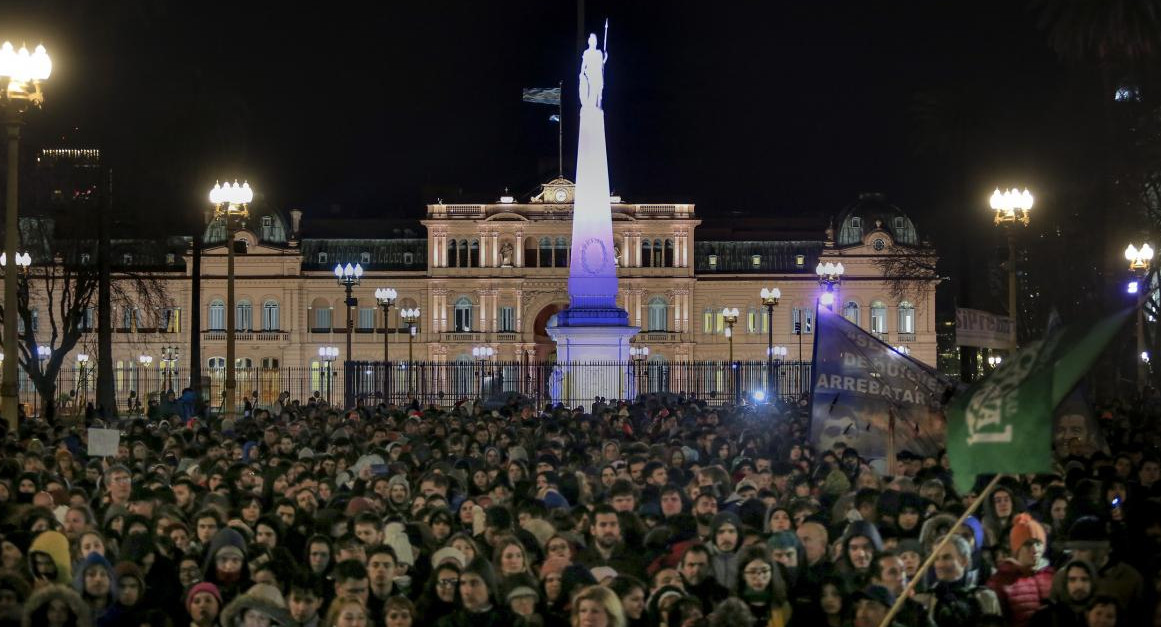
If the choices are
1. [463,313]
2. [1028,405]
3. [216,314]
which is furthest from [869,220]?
[1028,405]

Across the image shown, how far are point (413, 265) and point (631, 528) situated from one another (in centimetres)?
8903

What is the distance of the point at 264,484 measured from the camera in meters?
15.7

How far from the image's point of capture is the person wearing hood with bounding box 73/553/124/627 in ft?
32.0

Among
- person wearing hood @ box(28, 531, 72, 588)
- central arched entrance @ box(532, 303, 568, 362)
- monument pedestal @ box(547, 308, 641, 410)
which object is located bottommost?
person wearing hood @ box(28, 531, 72, 588)

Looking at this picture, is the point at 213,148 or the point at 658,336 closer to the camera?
the point at 213,148

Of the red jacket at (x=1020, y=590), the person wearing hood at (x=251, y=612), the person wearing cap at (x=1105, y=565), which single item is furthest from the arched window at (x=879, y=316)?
the person wearing hood at (x=251, y=612)

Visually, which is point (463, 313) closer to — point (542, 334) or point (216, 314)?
point (542, 334)

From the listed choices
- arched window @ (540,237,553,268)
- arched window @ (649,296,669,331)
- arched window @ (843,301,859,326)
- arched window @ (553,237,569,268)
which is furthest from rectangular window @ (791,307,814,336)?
arched window @ (540,237,553,268)

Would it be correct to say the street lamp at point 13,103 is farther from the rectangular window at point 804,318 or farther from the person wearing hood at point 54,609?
the rectangular window at point 804,318

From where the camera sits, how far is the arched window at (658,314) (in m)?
101

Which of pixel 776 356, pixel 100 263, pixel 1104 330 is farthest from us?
pixel 776 356

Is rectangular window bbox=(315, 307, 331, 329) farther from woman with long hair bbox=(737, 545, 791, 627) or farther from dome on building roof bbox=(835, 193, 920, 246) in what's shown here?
woman with long hair bbox=(737, 545, 791, 627)

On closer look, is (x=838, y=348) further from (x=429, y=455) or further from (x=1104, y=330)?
(x=1104, y=330)

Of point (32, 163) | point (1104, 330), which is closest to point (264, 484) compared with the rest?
point (1104, 330)
